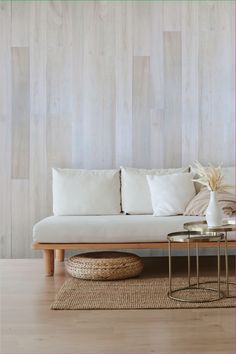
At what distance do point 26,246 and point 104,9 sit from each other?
2483mm

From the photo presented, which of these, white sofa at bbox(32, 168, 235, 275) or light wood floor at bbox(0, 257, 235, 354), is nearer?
light wood floor at bbox(0, 257, 235, 354)

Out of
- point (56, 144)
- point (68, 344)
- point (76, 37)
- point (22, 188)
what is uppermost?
point (76, 37)

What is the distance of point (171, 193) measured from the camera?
460 centimetres

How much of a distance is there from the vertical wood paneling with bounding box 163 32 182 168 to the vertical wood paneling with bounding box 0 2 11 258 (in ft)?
5.13

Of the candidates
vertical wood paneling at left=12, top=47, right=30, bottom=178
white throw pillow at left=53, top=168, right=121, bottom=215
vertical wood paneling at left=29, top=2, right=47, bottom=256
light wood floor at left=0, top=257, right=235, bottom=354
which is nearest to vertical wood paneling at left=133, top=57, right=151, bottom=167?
white throw pillow at left=53, top=168, right=121, bottom=215

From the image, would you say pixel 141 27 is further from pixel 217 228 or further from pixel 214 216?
pixel 217 228

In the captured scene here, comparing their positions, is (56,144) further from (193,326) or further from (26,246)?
(193,326)

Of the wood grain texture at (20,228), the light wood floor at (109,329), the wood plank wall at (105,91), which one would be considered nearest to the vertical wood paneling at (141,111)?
the wood plank wall at (105,91)

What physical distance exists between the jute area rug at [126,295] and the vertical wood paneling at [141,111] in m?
1.49

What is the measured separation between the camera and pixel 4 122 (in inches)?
201

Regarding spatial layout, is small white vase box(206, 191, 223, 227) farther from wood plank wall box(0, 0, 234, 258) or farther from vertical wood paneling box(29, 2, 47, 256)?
vertical wood paneling box(29, 2, 47, 256)

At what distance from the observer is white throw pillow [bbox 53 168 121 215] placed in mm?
4691

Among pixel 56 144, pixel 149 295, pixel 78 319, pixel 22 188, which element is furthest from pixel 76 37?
pixel 78 319

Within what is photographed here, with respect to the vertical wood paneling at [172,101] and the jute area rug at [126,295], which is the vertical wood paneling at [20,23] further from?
the jute area rug at [126,295]
